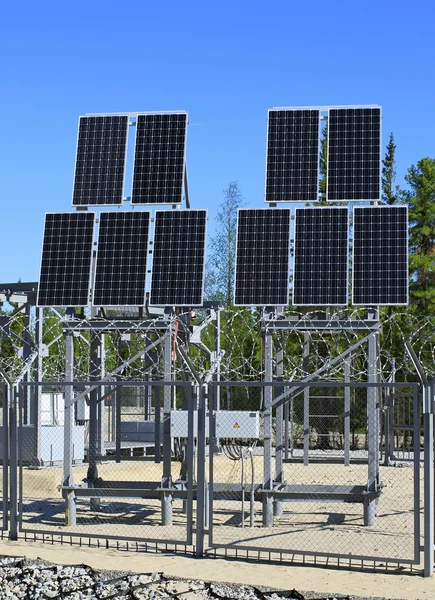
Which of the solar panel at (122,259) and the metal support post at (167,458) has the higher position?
the solar panel at (122,259)

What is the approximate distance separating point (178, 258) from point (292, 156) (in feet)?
9.27

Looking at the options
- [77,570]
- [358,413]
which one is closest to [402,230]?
[77,570]

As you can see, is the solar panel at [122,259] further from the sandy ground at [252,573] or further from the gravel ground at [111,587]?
the gravel ground at [111,587]

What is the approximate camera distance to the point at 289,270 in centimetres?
1568

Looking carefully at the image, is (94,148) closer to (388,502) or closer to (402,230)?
(402,230)

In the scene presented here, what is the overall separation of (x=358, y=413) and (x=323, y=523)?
14181mm

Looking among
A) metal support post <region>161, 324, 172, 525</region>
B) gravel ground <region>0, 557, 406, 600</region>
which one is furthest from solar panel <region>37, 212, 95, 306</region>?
gravel ground <region>0, 557, 406, 600</region>

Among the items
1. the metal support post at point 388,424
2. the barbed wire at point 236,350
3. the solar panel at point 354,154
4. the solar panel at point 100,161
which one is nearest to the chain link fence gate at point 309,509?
the barbed wire at point 236,350

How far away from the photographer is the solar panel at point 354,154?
16469mm

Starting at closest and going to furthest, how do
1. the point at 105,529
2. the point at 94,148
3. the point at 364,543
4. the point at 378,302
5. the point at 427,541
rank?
1. the point at 427,541
2. the point at 364,543
3. the point at 105,529
4. the point at 378,302
5. the point at 94,148

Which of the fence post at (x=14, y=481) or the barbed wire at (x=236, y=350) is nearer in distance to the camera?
the fence post at (x=14, y=481)

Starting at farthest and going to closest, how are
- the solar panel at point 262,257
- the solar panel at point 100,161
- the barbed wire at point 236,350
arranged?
the solar panel at point 100,161
the solar panel at point 262,257
the barbed wire at point 236,350

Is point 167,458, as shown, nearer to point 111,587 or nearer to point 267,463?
point 267,463

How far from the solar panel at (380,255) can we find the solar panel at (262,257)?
1196mm
